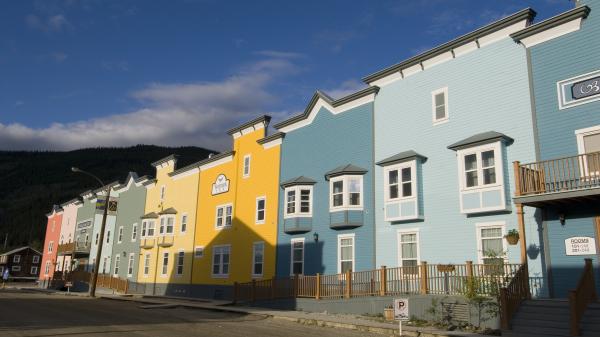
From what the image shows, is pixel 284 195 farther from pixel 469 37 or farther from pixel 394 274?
pixel 469 37

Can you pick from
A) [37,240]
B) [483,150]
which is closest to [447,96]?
[483,150]

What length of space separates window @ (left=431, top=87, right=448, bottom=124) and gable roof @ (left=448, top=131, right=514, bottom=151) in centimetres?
194

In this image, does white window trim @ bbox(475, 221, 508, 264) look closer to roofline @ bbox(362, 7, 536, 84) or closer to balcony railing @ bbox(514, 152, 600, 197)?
balcony railing @ bbox(514, 152, 600, 197)

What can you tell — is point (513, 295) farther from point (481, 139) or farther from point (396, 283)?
point (481, 139)

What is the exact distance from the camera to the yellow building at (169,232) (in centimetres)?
3934

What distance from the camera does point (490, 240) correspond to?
749 inches

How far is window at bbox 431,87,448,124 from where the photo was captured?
72.6 feet

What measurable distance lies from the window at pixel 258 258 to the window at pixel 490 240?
15192 mm

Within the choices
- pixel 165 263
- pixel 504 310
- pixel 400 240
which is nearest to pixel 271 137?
pixel 400 240

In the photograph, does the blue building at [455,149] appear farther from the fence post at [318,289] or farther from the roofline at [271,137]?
the roofline at [271,137]

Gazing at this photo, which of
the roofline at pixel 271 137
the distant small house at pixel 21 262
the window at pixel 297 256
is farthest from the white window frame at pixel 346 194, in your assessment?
the distant small house at pixel 21 262

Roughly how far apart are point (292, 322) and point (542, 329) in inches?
359

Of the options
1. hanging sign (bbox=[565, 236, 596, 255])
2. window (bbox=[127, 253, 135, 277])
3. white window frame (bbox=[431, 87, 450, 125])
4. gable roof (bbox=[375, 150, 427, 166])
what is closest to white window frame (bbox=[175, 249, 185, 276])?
window (bbox=[127, 253, 135, 277])

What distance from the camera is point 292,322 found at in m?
19.4
